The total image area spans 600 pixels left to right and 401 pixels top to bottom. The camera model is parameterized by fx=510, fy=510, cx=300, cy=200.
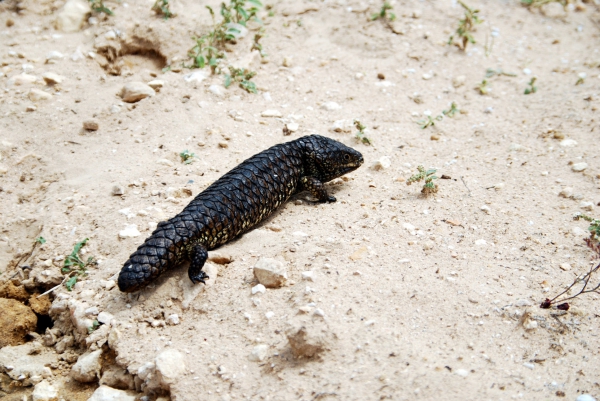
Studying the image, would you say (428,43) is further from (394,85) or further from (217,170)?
(217,170)

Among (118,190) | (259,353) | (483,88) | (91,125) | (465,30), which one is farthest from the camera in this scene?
(465,30)

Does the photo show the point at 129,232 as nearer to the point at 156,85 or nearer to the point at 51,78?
the point at 156,85

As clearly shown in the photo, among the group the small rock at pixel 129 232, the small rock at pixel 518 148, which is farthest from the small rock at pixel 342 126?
the small rock at pixel 129 232

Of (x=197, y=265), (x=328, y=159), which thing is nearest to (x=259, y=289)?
(x=197, y=265)

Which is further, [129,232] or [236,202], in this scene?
[129,232]

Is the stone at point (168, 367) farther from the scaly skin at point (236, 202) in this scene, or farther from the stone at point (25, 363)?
the stone at point (25, 363)

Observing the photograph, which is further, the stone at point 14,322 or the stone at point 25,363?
the stone at point 14,322

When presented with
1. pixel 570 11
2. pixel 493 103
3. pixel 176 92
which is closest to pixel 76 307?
pixel 176 92

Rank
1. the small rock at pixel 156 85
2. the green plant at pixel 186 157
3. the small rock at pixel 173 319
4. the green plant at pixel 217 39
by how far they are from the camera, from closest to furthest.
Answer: the small rock at pixel 173 319 < the green plant at pixel 186 157 < the small rock at pixel 156 85 < the green plant at pixel 217 39
